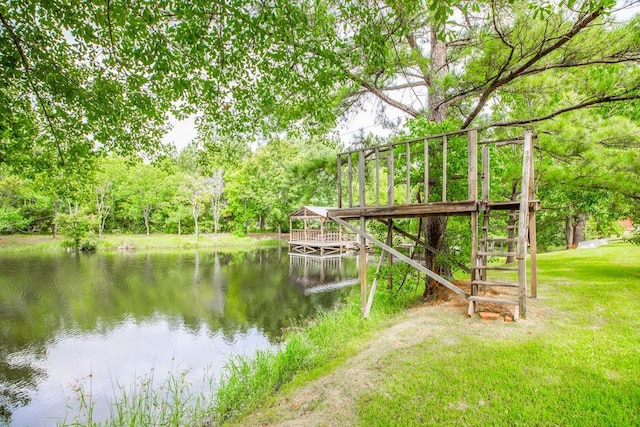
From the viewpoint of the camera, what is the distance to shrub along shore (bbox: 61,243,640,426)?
2760 millimetres

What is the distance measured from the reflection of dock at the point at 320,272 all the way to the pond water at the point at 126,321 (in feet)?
0.18

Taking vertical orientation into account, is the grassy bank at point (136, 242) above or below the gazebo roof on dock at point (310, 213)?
below

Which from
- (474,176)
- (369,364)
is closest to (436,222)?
(474,176)

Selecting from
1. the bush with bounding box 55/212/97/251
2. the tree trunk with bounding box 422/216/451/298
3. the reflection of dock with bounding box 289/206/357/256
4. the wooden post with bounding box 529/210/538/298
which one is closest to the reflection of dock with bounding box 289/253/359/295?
the reflection of dock with bounding box 289/206/357/256

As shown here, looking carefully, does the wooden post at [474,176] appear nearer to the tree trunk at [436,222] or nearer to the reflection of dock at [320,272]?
the tree trunk at [436,222]

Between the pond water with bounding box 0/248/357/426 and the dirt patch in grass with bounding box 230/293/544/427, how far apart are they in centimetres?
323

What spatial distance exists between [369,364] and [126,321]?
320 inches

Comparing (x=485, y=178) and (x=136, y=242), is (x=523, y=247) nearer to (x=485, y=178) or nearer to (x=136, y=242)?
(x=485, y=178)

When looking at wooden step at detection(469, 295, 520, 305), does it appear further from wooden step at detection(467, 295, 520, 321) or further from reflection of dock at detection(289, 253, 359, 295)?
reflection of dock at detection(289, 253, 359, 295)

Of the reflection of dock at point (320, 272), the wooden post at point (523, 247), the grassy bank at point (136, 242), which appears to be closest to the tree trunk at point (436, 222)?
the wooden post at point (523, 247)

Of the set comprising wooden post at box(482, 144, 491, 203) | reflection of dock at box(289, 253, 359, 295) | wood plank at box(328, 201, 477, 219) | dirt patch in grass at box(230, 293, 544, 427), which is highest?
wooden post at box(482, 144, 491, 203)

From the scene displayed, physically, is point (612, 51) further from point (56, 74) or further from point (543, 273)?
point (56, 74)

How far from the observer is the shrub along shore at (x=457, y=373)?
9.05ft

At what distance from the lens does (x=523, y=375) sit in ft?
Result: 10.5
